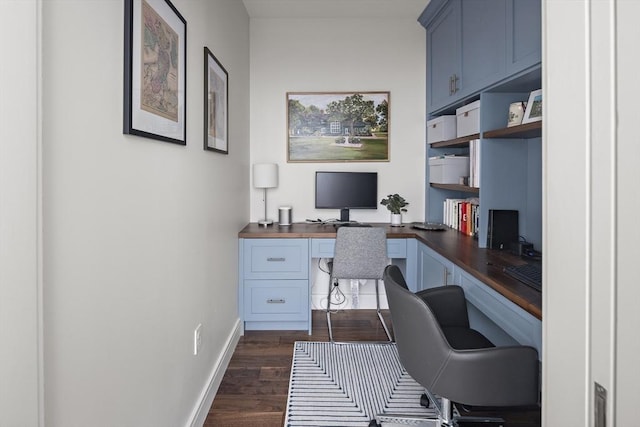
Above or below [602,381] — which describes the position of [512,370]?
below

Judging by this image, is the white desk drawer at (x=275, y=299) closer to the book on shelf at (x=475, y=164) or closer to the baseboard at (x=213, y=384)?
the baseboard at (x=213, y=384)

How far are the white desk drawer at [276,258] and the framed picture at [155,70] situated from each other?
1.49m

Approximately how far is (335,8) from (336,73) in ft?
1.71

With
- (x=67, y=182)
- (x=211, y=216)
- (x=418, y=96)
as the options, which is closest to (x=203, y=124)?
(x=211, y=216)

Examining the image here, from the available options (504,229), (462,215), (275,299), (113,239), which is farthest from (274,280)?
(113,239)

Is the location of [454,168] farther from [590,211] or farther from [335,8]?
[590,211]

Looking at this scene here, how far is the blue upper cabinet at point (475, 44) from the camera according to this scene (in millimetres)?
1907

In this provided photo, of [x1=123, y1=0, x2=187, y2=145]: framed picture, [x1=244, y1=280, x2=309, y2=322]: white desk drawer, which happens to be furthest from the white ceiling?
[x1=244, y1=280, x2=309, y2=322]: white desk drawer

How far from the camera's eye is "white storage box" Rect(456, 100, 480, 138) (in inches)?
98.4

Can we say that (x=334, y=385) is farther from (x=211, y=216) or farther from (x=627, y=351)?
(x=627, y=351)

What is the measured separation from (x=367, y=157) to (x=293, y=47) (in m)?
1.20

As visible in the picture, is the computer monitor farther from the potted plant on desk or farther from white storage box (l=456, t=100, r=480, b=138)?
white storage box (l=456, t=100, r=480, b=138)

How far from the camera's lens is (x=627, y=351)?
56cm

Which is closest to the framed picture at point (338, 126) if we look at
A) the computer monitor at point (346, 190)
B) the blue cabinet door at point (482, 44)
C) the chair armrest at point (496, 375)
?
the computer monitor at point (346, 190)
